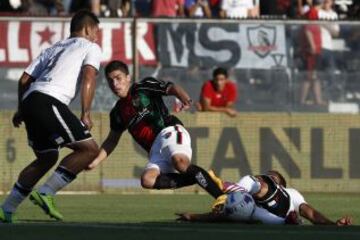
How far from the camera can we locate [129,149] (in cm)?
1983

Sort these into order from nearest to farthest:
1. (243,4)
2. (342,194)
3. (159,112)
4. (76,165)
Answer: (76,165) < (159,112) < (342,194) < (243,4)

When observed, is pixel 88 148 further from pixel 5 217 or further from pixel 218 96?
pixel 218 96

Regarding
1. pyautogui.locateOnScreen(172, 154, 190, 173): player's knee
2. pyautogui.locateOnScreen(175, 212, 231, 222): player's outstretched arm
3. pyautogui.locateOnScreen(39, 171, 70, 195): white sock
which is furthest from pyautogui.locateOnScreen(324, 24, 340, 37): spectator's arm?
pyautogui.locateOnScreen(39, 171, 70, 195): white sock

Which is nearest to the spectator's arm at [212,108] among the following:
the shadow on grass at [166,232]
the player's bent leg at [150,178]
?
the player's bent leg at [150,178]

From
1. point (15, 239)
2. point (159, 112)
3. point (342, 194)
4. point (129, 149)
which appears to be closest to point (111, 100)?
point (129, 149)

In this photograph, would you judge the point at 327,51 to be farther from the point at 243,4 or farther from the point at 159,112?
the point at 159,112

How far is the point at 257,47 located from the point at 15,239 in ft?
35.3

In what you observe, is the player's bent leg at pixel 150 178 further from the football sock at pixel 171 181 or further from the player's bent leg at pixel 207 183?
the player's bent leg at pixel 207 183

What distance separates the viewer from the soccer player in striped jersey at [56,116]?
40.4ft

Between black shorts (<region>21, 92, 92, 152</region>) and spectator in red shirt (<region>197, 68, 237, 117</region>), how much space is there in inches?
297

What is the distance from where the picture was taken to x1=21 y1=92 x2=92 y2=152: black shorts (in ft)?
40.3

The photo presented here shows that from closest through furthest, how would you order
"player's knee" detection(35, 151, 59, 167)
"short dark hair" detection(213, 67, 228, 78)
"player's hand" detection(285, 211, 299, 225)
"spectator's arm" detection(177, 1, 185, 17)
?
"player's hand" detection(285, 211, 299, 225) < "player's knee" detection(35, 151, 59, 167) < "short dark hair" detection(213, 67, 228, 78) < "spectator's arm" detection(177, 1, 185, 17)

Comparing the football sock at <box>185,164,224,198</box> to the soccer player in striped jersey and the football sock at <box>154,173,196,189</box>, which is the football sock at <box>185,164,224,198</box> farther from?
the soccer player in striped jersey

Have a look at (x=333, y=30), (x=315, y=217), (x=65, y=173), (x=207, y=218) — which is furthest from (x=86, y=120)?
(x=333, y=30)
